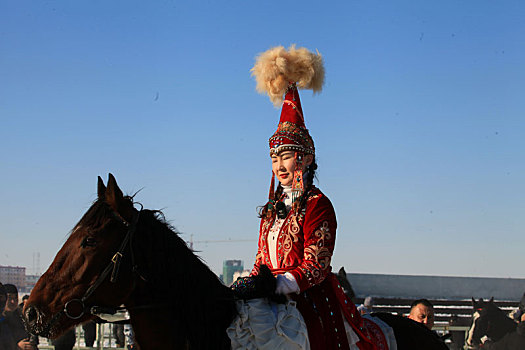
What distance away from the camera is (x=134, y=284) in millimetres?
3652

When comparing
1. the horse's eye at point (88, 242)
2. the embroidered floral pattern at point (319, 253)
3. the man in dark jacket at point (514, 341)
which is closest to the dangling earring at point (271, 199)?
the embroidered floral pattern at point (319, 253)

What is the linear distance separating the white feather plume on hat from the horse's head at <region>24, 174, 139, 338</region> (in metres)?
1.56

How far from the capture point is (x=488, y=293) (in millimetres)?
26625

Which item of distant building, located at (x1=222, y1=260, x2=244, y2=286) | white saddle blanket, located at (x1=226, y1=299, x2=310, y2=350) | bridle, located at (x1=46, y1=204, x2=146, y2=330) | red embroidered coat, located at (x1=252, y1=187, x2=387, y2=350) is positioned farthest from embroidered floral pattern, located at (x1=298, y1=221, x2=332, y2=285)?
distant building, located at (x1=222, y1=260, x2=244, y2=286)

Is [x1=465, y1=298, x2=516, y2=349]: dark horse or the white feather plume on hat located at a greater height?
the white feather plume on hat

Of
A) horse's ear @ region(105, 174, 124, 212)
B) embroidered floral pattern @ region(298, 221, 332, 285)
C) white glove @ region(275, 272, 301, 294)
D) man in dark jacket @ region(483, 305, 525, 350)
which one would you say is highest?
horse's ear @ region(105, 174, 124, 212)

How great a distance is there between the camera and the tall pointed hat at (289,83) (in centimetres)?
444

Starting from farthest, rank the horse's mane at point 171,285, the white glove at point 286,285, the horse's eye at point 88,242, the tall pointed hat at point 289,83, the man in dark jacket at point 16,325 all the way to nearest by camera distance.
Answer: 1. the man in dark jacket at point 16,325
2. the tall pointed hat at point 289,83
3. the white glove at point 286,285
4. the horse's mane at point 171,285
5. the horse's eye at point 88,242

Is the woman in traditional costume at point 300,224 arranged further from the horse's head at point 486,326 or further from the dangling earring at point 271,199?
the horse's head at point 486,326

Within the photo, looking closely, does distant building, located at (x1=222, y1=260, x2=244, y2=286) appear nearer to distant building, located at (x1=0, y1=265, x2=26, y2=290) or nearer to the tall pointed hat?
distant building, located at (x1=0, y1=265, x2=26, y2=290)

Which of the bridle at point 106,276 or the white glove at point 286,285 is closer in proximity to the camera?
the bridle at point 106,276

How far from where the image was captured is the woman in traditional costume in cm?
402

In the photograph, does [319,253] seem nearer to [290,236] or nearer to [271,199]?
[290,236]

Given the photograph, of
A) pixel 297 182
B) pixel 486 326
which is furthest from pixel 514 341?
pixel 297 182
